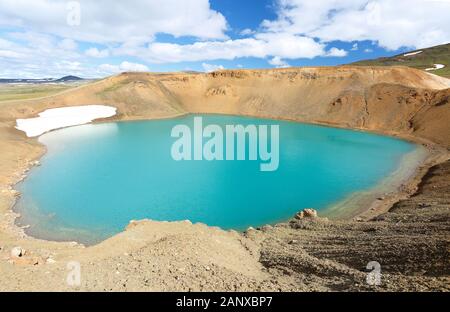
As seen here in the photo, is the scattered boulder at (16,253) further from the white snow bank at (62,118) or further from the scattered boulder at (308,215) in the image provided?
the white snow bank at (62,118)

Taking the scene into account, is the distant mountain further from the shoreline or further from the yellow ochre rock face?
the shoreline

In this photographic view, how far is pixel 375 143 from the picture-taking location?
46.1 meters

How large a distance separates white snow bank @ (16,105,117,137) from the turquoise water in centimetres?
673

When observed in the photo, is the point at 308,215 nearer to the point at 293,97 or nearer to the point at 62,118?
the point at 62,118

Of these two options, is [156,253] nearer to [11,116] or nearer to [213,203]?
[213,203]

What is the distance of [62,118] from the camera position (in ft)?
194

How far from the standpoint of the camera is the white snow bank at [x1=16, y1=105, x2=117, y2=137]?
166 ft

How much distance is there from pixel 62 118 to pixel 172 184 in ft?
137

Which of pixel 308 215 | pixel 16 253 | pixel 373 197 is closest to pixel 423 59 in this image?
pixel 373 197

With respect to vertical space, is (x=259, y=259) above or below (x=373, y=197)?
above

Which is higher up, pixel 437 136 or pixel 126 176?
pixel 437 136

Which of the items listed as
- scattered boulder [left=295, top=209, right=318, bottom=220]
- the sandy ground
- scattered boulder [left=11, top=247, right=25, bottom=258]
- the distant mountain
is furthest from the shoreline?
the distant mountain
